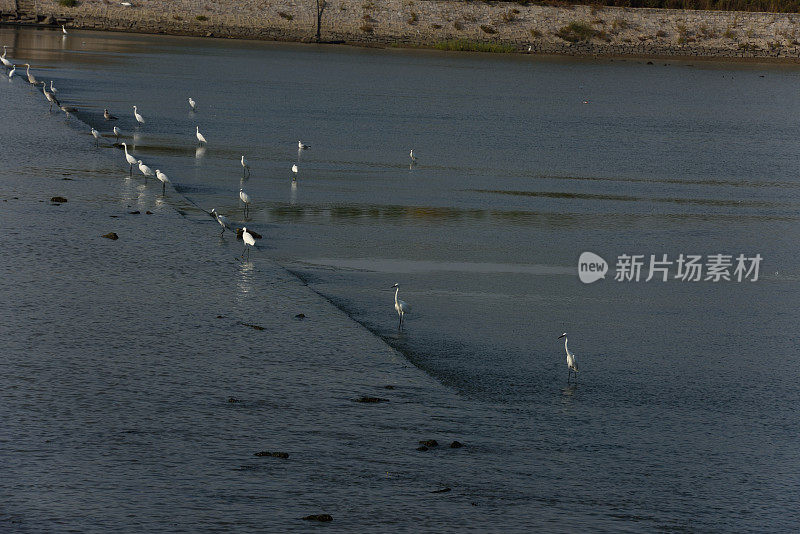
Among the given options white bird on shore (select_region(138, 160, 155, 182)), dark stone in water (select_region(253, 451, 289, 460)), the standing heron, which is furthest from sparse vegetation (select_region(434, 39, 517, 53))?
dark stone in water (select_region(253, 451, 289, 460))

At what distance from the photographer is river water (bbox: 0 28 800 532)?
10.0m

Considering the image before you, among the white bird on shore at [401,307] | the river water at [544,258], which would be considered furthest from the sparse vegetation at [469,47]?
the white bird on shore at [401,307]

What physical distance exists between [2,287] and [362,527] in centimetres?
764

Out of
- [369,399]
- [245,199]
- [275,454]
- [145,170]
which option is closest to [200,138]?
[145,170]

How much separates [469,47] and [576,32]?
12220 millimetres

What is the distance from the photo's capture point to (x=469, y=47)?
301 ft

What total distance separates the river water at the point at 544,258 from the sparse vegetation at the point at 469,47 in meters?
45.4

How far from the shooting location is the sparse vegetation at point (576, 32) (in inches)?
3834

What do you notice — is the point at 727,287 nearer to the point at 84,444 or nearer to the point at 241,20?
the point at 84,444

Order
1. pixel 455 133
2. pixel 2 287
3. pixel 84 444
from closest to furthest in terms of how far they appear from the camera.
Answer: pixel 84 444 < pixel 2 287 < pixel 455 133

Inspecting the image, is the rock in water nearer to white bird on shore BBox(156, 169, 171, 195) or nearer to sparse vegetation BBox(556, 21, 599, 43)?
white bird on shore BBox(156, 169, 171, 195)

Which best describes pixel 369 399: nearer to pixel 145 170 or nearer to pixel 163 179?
pixel 163 179

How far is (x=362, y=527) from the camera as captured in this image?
27.9 feet

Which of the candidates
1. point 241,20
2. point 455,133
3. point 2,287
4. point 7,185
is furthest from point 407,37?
point 2,287
